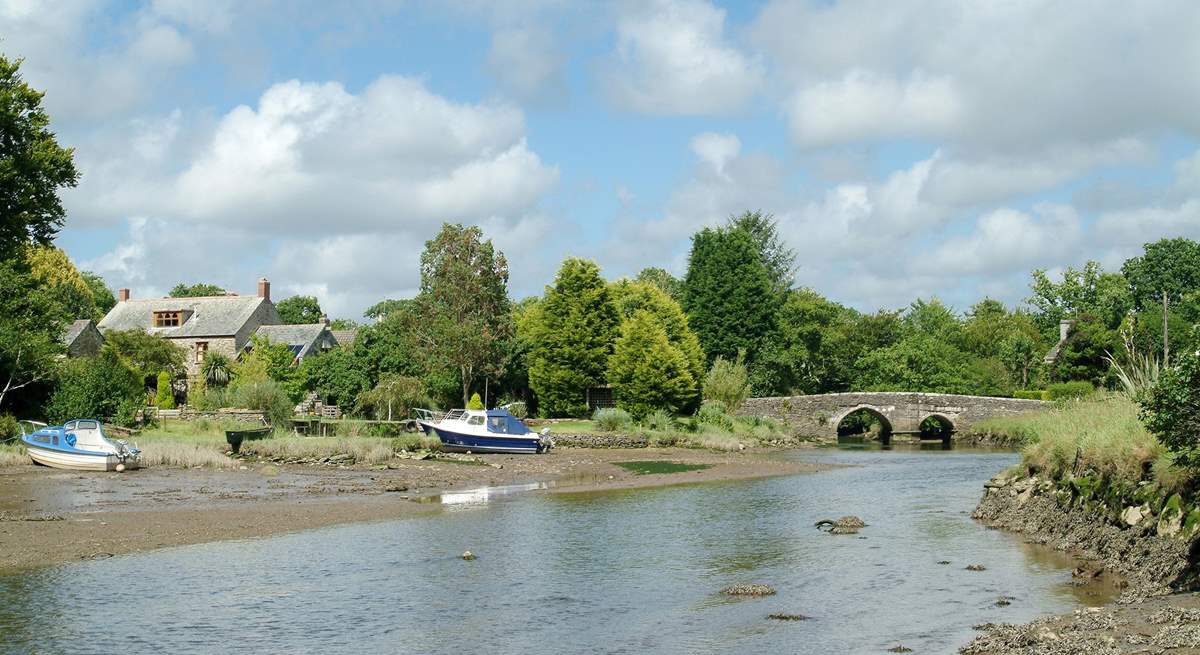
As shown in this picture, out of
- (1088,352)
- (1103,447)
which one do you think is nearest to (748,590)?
(1103,447)

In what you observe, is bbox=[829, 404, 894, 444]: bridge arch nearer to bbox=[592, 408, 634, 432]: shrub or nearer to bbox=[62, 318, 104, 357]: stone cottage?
bbox=[592, 408, 634, 432]: shrub

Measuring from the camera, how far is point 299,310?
412 feet

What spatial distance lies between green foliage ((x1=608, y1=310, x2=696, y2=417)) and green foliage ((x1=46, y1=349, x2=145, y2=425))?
26.5 meters

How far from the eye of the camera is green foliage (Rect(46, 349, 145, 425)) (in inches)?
1753

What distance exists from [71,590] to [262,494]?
13492mm

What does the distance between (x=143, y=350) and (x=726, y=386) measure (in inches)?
1391

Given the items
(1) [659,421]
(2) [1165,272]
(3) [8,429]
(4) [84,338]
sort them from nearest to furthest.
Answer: (3) [8,429] → (1) [659,421] → (4) [84,338] → (2) [1165,272]

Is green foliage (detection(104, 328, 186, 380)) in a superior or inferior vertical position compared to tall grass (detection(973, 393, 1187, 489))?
superior

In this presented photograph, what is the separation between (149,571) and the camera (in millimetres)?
20391

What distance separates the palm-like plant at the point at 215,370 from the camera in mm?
72250

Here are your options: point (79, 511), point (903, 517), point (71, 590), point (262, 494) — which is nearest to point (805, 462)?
point (903, 517)

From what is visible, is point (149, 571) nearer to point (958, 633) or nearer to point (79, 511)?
point (79, 511)

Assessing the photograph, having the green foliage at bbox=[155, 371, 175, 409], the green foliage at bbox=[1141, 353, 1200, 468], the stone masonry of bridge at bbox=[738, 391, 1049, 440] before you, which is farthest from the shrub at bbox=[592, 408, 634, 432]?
the green foliage at bbox=[1141, 353, 1200, 468]

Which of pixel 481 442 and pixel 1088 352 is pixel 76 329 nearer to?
pixel 481 442
